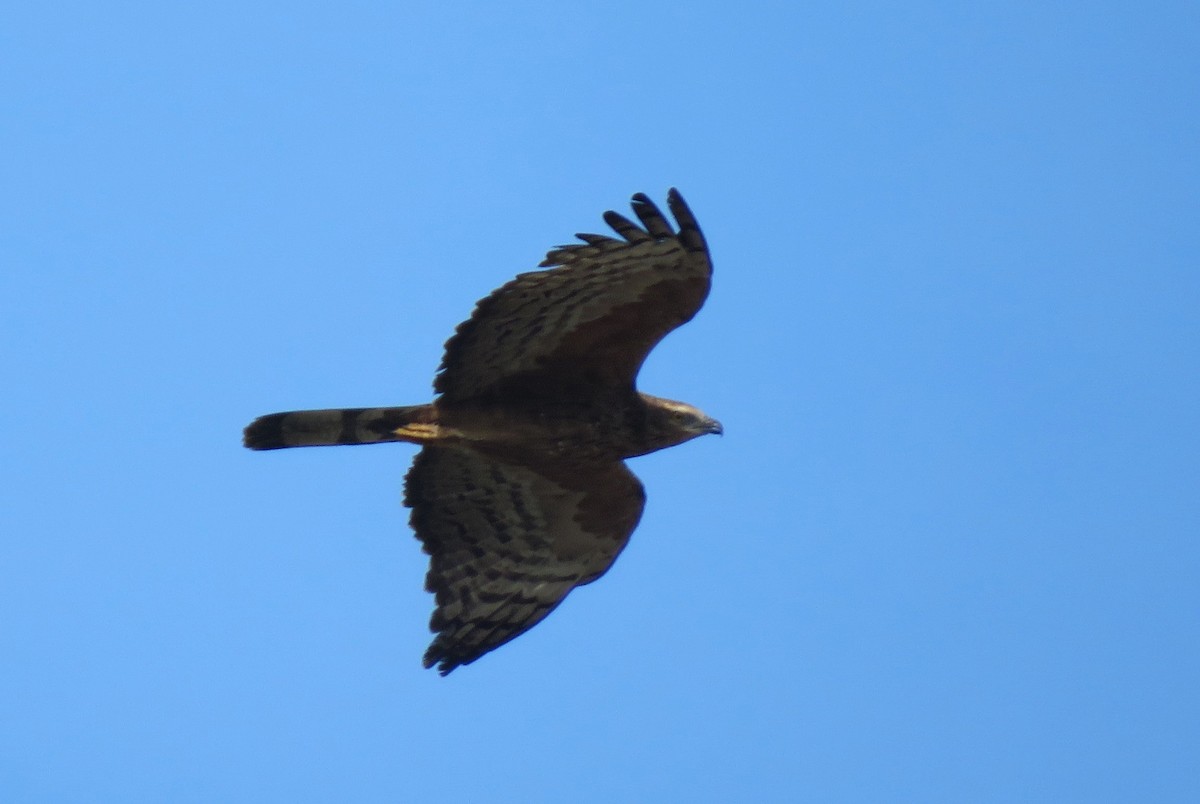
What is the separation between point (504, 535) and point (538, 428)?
2.95 feet

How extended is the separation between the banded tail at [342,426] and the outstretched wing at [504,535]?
353 mm

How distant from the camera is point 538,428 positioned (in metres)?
9.19

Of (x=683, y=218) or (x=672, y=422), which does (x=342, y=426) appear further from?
(x=683, y=218)

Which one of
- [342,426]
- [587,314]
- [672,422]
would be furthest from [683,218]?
[342,426]

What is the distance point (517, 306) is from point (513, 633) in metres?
1.95

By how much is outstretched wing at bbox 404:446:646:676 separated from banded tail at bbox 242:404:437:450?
35 cm

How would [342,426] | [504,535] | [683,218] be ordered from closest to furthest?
[683,218], [342,426], [504,535]

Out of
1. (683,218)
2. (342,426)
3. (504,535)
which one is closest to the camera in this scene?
(683,218)

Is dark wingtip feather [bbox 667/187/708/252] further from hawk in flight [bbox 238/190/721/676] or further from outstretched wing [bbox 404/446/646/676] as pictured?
outstretched wing [bbox 404/446/646/676]

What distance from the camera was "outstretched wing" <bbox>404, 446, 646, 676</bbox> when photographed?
9.58 m

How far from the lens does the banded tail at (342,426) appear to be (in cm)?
917

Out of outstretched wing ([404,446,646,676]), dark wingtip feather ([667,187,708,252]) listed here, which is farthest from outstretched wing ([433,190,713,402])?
outstretched wing ([404,446,646,676])

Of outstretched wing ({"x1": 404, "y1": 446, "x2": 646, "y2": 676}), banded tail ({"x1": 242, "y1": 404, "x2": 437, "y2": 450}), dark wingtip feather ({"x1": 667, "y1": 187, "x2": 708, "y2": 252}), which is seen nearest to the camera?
dark wingtip feather ({"x1": 667, "y1": 187, "x2": 708, "y2": 252})

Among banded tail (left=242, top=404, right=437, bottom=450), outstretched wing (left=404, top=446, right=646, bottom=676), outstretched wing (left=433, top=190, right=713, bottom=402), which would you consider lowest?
outstretched wing (left=404, top=446, right=646, bottom=676)
